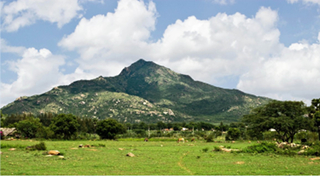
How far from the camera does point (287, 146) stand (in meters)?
34.9

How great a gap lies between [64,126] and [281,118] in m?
55.0

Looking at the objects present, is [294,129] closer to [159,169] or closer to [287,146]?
[287,146]

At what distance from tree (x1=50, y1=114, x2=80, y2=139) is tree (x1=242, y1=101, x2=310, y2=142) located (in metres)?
47.1

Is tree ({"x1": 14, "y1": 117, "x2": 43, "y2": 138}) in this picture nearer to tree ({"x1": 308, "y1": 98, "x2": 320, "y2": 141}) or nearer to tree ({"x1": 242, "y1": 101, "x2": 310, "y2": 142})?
tree ({"x1": 242, "y1": 101, "x2": 310, "y2": 142})

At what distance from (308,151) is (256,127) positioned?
2402 centimetres

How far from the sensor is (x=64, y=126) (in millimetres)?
74688

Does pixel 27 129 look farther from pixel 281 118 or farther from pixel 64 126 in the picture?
pixel 281 118

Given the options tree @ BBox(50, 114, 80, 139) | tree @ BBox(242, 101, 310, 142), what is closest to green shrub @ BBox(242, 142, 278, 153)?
tree @ BBox(242, 101, 310, 142)

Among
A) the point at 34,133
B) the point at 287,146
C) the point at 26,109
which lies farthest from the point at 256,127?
the point at 26,109

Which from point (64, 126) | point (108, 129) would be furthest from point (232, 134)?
point (64, 126)

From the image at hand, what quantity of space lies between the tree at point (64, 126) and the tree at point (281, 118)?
47.1 metres

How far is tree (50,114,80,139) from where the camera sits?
73875mm

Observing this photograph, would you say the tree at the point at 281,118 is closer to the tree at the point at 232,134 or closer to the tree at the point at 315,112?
the tree at the point at 315,112

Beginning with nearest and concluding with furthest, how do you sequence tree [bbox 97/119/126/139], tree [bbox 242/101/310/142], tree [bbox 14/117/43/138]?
tree [bbox 242/101/310/142]
tree [bbox 97/119/126/139]
tree [bbox 14/117/43/138]
